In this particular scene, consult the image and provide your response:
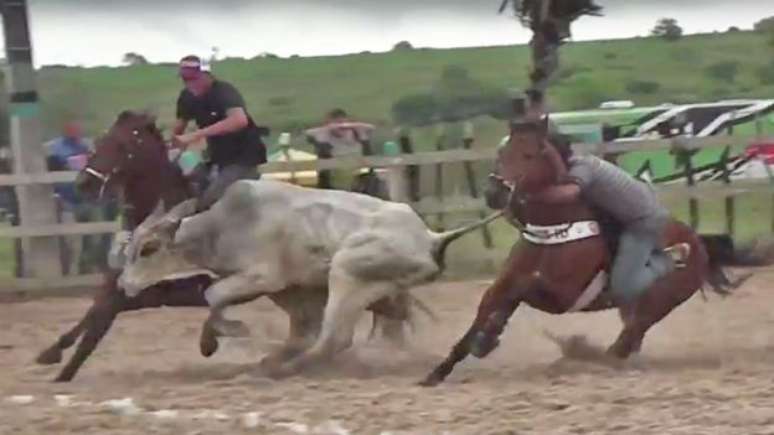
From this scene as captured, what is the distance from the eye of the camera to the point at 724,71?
2410 inches

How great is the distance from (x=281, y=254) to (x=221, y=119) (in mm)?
816

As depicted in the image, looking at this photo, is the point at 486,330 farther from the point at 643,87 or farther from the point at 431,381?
the point at 643,87

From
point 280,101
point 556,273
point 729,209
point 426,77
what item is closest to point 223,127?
point 556,273

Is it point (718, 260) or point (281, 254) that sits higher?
point (281, 254)

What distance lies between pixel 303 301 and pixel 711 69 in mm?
53955

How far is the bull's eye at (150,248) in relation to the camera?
9609 mm

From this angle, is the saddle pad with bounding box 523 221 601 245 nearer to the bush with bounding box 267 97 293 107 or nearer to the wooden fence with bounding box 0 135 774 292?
the wooden fence with bounding box 0 135 774 292

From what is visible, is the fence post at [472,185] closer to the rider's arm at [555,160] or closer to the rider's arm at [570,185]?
the rider's arm at [570,185]

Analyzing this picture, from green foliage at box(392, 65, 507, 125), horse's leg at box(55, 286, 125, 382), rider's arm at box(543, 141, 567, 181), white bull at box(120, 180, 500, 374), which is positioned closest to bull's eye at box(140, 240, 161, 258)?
white bull at box(120, 180, 500, 374)

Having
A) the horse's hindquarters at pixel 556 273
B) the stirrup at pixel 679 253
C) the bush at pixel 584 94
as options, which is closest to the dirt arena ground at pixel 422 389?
the horse's hindquarters at pixel 556 273

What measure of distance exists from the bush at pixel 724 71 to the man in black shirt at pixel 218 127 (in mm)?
50156

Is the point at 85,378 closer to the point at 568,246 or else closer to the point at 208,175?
the point at 208,175

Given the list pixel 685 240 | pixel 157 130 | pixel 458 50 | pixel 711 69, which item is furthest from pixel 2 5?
pixel 458 50

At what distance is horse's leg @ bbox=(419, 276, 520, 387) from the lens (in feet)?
29.7
